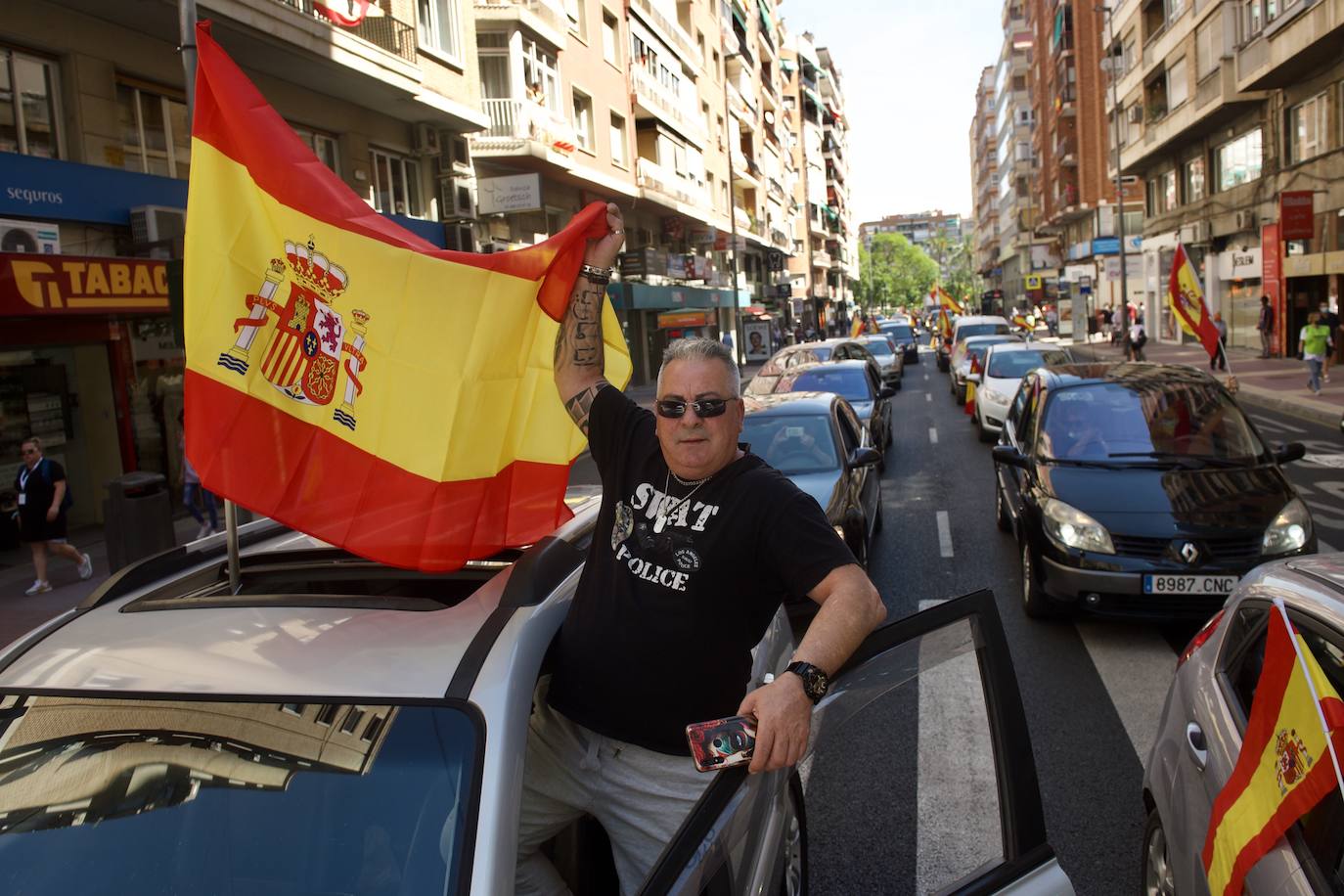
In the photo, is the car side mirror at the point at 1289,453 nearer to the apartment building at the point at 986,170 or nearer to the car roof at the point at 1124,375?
the car roof at the point at 1124,375

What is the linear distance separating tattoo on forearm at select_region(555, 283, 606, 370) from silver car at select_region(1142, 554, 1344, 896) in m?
2.17

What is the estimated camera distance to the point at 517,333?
3291mm

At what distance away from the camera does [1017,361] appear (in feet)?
56.5

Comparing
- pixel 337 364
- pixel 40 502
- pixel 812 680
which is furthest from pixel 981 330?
pixel 812 680

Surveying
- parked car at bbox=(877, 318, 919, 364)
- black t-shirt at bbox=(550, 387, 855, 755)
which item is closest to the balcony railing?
black t-shirt at bbox=(550, 387, 855, 755)

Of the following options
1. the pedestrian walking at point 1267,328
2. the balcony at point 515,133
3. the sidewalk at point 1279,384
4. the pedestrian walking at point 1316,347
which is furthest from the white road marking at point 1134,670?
the pedestrian walking at point 1267,328

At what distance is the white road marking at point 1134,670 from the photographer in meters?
5.22

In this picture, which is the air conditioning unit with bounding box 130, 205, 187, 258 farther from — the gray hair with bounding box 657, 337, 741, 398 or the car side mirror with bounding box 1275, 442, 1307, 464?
the car side mirror with bounding box 1275, 442, 1307, 464

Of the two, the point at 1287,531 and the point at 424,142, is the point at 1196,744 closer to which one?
the point at 1287,531

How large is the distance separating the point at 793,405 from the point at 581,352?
6.47m

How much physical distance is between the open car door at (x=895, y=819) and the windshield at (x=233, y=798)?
1.74 ft

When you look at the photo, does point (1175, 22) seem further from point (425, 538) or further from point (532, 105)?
point (425, 538)

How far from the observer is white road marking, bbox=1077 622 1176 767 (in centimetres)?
522

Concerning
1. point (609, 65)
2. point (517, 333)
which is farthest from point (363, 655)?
point (609, 65)
